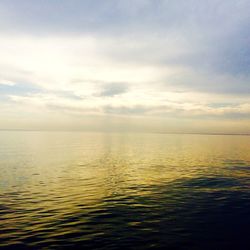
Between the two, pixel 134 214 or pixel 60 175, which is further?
pixel 60 175

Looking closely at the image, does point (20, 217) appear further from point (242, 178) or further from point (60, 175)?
point (242, 178)

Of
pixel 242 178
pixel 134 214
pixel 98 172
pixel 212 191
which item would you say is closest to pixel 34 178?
pixel 98 172

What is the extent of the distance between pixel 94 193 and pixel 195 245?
1957cm

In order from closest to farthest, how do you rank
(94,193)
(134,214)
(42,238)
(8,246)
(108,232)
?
(8,246) → (42,238) → (108,232) → (134,214) → (94,193)

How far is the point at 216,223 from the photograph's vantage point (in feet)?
82.2

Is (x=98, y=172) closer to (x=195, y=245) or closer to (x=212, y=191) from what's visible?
(x=212, y=191)

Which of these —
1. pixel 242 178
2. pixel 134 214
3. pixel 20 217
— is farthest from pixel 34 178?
pixel 242 178

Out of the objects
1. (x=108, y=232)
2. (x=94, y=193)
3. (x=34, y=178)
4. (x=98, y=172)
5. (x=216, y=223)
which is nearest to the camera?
(x=108, y=232)

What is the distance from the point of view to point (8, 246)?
19625 mm

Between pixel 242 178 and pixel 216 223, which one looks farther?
pixel 242 178

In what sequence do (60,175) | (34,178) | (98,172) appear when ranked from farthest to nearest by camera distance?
(98,172)
(60,175)
(34,178)

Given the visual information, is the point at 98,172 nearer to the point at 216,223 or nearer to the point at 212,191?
the point at 212,191

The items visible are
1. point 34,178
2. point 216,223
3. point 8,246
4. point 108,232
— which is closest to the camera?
point 8,246

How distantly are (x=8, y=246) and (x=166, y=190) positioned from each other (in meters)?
24.5
